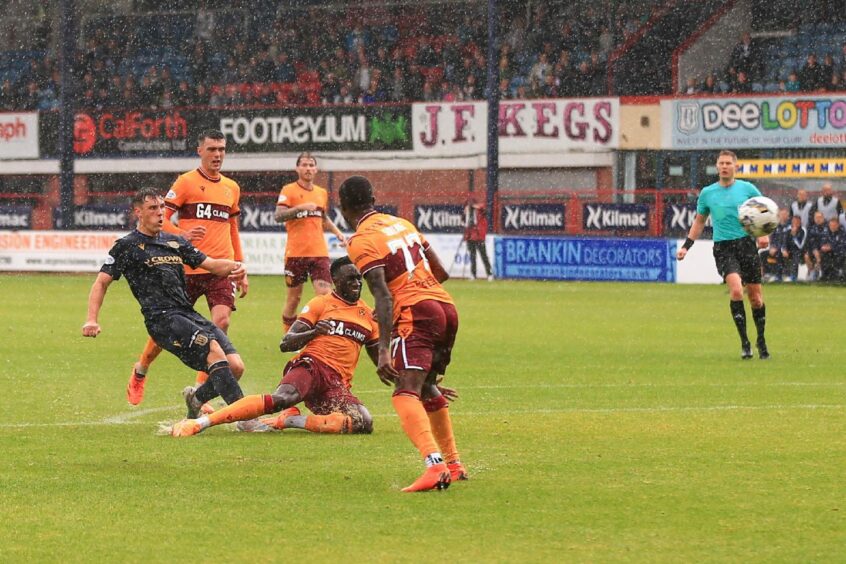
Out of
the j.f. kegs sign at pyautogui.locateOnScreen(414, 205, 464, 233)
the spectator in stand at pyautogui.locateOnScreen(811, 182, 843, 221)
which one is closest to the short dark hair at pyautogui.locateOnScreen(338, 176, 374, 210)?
the spectator in stand at pyautogui.locateOnScreen(811, 182, 843, 221)

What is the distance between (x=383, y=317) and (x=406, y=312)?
302 mm

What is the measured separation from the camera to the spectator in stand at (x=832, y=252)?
99.4ft

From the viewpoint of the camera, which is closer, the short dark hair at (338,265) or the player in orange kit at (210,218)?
the short dark hair at (338,265)

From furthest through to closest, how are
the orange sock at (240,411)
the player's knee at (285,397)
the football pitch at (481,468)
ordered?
the player's knee at (285,397) → the orange sock at (240,411) → the football pitch at (481,468)

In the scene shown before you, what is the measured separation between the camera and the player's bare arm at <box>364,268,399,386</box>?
7914mm

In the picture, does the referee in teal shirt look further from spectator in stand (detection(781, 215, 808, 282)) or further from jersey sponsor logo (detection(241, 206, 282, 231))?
jersey sponsor logo (detection(241, 206, 282, 231))

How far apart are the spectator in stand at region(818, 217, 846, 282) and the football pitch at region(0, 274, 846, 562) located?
13.7 metres

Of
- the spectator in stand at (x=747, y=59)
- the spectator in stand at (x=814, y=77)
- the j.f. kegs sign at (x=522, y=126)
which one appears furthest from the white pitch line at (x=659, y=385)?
the spectator in stand at (x=747, y=59)

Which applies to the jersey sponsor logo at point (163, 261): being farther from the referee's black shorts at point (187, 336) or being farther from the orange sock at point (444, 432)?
the orange sock at point (444, 432)

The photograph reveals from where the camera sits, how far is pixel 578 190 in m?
41.4

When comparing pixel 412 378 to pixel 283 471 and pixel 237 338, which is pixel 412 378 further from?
pixel 237 338

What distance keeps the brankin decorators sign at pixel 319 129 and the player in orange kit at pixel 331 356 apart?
32.5 meters

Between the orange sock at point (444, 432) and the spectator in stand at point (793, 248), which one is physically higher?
the spectator in stand at point (793, 248)

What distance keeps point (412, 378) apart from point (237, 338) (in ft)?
36.5
